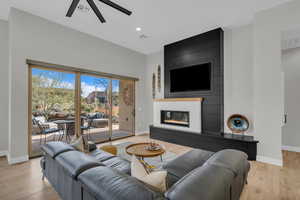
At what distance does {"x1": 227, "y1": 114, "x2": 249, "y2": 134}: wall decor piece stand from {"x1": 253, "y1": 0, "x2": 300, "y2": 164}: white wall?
344 mm

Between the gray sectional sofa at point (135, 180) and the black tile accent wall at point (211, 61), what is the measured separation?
2463 mm

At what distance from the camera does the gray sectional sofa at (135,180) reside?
908 millimetres

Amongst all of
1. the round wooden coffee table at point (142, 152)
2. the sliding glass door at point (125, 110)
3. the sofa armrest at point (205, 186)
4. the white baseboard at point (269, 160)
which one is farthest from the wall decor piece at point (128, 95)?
the sofa armrest at point (205, 186)

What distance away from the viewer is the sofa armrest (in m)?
0.87

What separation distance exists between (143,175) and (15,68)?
3727 millimetres

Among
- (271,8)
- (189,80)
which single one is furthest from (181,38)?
(271,8)

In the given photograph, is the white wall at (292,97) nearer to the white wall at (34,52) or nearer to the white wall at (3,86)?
the white wall at (34,52)

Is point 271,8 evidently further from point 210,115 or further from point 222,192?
point 222,192

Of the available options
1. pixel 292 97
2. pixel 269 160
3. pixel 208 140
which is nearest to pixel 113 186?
pixel 208 140

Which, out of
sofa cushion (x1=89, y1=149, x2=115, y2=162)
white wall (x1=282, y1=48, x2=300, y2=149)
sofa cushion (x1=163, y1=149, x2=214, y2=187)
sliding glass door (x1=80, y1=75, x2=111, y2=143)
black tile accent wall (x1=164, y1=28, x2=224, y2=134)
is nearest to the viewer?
sofa cushion (x1=163, y1=149, x2=214, y2=187)

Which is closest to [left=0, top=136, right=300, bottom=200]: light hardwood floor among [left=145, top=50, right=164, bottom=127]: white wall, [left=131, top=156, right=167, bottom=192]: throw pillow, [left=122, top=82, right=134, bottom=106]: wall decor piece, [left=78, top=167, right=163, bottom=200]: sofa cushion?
[left=78, top=167, right=163, bottom=200]: sofa cushion

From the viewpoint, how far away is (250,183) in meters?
2.35

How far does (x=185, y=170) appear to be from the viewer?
1.80 m

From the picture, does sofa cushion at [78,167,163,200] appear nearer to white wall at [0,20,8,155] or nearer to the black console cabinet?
the black console cabinet
